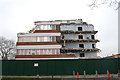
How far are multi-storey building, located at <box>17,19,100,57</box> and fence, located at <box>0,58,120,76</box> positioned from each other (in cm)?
1343

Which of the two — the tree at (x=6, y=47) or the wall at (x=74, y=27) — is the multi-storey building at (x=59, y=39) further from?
the tree at (x=6, y=47)

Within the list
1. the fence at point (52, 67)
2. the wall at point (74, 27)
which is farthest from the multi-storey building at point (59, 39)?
the fence at point (52, 67)

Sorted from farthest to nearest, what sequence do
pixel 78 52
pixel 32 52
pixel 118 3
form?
pixel 78 52
pixel 32 52
pixel 118 3

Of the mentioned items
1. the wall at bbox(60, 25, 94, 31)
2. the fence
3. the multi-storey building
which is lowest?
the fence

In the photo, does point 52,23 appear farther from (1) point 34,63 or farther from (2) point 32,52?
(1) point 34,63

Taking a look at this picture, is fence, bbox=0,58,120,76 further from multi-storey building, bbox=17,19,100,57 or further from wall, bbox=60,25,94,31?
wall, bbox=60,25,94,31

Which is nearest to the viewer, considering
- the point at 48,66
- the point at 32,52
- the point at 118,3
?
the point at 118,3

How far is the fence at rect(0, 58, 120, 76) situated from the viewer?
2597cm

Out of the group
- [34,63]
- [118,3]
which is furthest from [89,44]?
[118,3]

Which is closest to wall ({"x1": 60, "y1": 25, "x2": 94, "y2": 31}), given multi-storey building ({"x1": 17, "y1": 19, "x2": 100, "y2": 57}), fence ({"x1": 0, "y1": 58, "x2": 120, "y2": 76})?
multi-storey building ({"x1": 17, "y1": 19, "x2": 100, "y2": 57})

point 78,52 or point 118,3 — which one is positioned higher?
point 118,3

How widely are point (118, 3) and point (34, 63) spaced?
19.2 meters

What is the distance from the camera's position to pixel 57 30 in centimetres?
4591

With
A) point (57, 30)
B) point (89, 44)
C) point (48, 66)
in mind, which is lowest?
point (48, 66)
